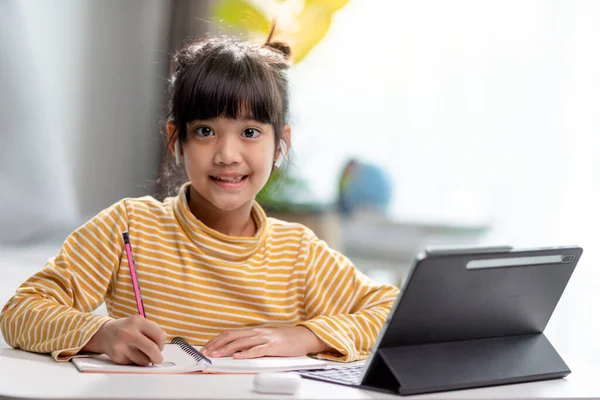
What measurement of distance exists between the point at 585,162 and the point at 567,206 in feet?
0.54

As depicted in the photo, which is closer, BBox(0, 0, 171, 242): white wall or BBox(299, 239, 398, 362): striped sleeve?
BBox(299, 239, 398, 362): striped sleeve

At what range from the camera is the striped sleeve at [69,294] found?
3.20 ft

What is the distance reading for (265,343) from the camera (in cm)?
102

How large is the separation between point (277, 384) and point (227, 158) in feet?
1.53

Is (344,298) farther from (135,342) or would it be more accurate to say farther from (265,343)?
(135,342)

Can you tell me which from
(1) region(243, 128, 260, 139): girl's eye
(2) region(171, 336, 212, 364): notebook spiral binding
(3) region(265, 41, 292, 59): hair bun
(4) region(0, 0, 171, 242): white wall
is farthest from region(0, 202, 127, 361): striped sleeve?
(4) region(0, 0, 171, 242): white wall

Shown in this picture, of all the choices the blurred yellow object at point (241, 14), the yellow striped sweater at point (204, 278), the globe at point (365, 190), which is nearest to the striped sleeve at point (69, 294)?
the yellow striped sweater at point (204, 278)

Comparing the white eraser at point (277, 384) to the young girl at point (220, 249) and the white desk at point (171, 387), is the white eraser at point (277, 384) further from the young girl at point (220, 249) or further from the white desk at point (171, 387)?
the young girl at point (220, 249)

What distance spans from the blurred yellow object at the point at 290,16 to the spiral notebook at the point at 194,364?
1.91 metres

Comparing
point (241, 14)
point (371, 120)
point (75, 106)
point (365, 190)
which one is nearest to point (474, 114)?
point (371, 120)

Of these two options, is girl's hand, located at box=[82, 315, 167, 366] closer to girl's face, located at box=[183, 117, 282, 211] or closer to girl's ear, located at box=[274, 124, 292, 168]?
girl's face, located at box=[183, 117, 282, 211]

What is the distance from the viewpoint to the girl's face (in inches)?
46.0

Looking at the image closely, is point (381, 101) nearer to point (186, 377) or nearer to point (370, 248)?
point (370, 248)

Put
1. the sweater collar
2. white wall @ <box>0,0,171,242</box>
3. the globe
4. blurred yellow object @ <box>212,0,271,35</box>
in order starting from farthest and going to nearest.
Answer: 1. the globe
2. blurred yellow object @ <box>212,0,271,35</box>
3. white wall @ <box>0,0,171,242</box>
4. the sweater collar
